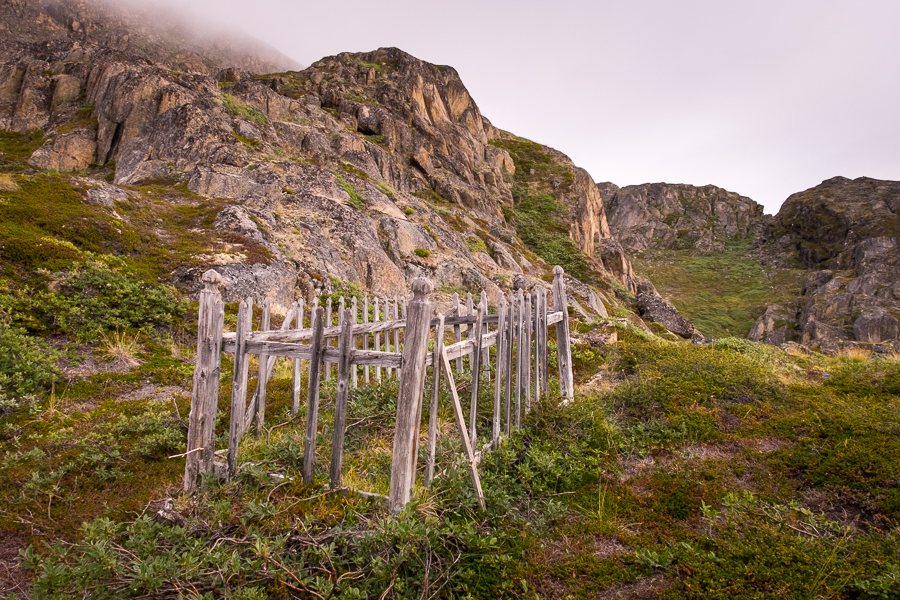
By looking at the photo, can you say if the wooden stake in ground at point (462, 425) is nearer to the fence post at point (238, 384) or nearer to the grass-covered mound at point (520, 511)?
the grass-covered mound at point (520, 511)

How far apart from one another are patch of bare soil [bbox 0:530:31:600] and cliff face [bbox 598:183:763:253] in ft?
282

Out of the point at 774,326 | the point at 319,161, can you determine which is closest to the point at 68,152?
the point at 319,161

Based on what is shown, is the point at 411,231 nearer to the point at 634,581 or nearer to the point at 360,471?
the point at 360,471

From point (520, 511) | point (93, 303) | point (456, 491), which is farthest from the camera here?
point (93, 303)

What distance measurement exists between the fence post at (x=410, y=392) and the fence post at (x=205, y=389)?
198cm

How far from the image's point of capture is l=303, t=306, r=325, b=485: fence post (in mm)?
3775

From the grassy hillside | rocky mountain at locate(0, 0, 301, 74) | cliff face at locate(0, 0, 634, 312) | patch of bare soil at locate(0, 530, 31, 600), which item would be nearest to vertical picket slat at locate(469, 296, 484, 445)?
patch of bare soil at locate(0, 530, 31, 600)

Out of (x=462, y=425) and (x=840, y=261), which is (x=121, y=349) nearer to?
(x=462, y=425)

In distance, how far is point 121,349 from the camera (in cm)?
780

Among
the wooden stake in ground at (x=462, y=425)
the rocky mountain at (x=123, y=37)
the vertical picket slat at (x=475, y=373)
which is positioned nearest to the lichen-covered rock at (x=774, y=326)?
the vertical picket slat at (x=475, y=373)

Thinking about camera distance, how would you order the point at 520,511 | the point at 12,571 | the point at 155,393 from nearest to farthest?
the point at 12,571, the point at 520,511, the point at 155,393

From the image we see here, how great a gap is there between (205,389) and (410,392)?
7.34 ft

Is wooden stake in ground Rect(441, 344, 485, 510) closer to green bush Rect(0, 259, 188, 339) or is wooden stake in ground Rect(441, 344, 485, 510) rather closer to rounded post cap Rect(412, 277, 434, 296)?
rounded post cap Rect(412, 277, 434, 296)

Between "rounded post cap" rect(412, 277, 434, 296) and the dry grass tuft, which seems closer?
"rounded post cap" rect(412, 277, 434, 296)
